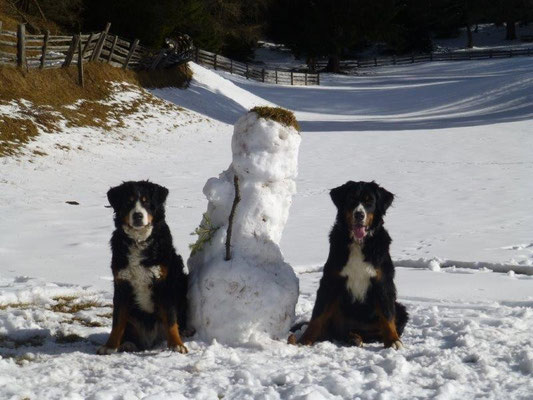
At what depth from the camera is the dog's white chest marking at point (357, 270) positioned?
5336mm

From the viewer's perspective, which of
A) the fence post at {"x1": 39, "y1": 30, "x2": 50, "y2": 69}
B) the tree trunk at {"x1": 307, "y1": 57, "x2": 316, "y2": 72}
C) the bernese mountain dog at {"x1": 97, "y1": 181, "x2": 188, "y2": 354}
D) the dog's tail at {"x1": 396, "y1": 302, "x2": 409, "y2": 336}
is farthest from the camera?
the tree trunk at {"x1": 307, "y1": 57, "x2": 316, "y2": 72}

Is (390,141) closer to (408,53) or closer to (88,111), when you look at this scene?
(88,111)

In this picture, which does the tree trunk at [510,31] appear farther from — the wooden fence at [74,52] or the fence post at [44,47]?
the fence post at [44,47]

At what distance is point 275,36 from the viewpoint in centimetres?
5869

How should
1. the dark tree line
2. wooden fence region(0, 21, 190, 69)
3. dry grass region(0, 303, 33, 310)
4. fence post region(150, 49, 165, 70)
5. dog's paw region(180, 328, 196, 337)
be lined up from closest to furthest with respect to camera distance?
1. dog's paw region(180, 328, 196, 337)
2. dry grass region(0, 303, 33, 310)
3. wooden fence region(0, 21, 190, 69)
4. fence post region(150, 49, 165, 70)
5. the dark tree line

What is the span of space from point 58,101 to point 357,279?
54.5ft

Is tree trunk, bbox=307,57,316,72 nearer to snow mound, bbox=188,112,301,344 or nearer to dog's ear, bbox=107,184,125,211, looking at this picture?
snow mound, bbox=188,112,301,344

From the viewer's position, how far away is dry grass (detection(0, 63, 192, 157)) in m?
17.0

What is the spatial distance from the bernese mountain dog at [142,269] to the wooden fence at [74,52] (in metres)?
15.8

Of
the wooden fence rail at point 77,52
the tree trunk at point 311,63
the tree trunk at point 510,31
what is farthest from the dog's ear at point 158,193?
the tree trunk at point 510,31

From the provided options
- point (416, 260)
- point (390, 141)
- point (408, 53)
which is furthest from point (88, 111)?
point (408, 53)

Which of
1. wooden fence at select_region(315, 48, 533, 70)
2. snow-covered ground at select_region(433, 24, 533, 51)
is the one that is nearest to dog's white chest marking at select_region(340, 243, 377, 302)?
wooden fence at select_region(315, 48, 533, 70)

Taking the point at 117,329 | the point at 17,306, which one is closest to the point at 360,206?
the point at 117,329

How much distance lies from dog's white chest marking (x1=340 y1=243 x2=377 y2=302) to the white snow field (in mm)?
515
